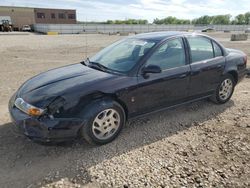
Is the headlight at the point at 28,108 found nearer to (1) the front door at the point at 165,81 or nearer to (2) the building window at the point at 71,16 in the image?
(1) the front door at the point at 165,81

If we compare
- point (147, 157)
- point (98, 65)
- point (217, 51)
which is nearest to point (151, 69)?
point (98, 65)

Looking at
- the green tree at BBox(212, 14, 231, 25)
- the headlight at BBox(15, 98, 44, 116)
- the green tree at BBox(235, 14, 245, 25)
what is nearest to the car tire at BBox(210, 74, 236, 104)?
the headlight at BBox(15, 98, 44, 116)

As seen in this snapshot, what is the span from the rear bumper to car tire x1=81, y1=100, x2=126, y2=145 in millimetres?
175

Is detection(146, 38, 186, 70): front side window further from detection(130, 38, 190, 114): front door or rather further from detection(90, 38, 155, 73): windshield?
detection(90, 38, 155, 73): windshield

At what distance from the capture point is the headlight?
2938mm

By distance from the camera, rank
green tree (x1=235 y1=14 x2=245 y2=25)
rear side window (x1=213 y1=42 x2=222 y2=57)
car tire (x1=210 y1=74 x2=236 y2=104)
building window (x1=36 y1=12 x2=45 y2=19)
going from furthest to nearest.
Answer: green tree (x1=235 y1=14 x2=245 y2=25) < building window (x1=36 y1=12 x2=45 y2=19) < car tire (x1=210 y1=74 x2=236 y2=104) < rear side window (x1=213 y1=42 x2=222 y2=57)

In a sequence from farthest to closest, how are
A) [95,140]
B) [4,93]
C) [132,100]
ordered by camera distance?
[4,93] → [132,100] → [95,140]

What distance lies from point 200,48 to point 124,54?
1523 mm

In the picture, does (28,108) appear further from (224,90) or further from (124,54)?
(224,90)

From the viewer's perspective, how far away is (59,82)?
3.36 metres

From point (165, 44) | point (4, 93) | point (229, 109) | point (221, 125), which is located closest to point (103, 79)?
point (165, 44)

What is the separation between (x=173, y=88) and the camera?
3.97 metres

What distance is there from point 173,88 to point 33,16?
7657 cm

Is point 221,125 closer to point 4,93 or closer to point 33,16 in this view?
point 4,93
